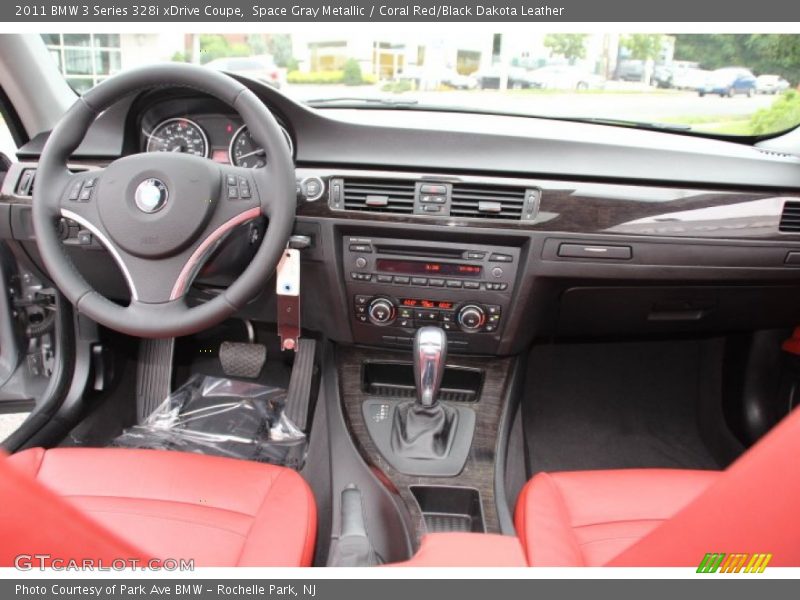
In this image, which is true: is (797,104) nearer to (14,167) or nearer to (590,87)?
(590,87)

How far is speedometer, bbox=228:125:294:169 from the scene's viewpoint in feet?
6.11

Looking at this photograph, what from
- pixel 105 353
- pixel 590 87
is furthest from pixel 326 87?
pixel 105 353

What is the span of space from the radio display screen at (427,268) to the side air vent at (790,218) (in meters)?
0.87

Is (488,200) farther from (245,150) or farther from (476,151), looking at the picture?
(245,150)

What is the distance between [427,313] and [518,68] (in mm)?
773

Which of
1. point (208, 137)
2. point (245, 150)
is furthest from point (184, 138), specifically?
point (245, 150)

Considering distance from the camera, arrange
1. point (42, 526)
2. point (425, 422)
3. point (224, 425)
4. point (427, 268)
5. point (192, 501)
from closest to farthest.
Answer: point (42, 526)
point (192, 501)
point (427, 268)
point (425, 422)
point (224, 425)

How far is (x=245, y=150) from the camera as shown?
189 centimetres

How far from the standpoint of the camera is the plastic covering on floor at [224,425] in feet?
6.94

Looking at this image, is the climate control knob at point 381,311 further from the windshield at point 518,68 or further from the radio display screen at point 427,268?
the windshield at point 518,68

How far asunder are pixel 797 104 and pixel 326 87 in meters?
1.45

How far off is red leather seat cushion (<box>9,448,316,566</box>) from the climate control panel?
59 centimetres

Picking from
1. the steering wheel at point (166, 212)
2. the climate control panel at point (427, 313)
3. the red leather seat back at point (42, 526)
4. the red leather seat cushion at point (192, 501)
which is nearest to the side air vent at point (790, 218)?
the climate control panel at point (427, 313)

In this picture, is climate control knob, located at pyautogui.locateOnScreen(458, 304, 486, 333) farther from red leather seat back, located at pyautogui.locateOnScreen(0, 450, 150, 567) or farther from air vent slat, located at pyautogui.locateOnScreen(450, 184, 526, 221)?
red leather seat back, located at pyautogui.locateOnScreen(0, 450, 150, 567)
